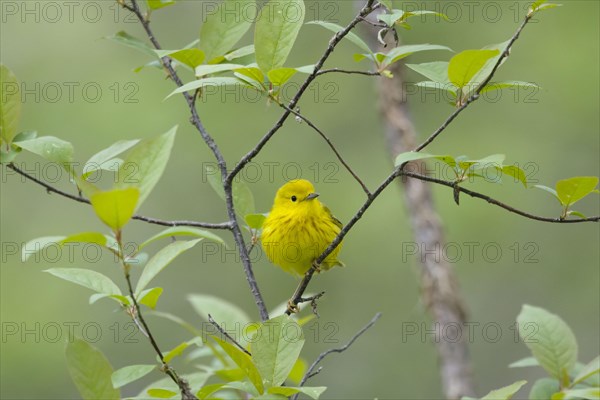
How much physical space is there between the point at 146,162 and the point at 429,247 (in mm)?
3298

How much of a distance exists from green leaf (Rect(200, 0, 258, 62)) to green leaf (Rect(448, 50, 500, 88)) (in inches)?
28.3

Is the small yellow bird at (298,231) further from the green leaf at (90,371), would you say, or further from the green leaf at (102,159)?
the green leaf at (90,371)

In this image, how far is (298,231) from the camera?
411cm

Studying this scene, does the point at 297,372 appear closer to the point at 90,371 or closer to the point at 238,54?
the point at 90,371

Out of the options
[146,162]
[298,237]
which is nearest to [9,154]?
[146,162]

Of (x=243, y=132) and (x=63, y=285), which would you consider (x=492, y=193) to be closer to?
(x=243, y=132)

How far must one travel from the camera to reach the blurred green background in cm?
717

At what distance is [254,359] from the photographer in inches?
68.6

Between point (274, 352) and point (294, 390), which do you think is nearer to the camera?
point (294, 390)

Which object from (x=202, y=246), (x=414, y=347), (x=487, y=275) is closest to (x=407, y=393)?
(x=414, y=347)

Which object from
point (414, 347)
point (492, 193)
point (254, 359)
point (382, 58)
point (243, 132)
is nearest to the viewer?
point (254, 359)

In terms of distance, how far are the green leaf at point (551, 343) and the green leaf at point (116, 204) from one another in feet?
4.11

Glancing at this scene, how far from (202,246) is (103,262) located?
1100 millimetres

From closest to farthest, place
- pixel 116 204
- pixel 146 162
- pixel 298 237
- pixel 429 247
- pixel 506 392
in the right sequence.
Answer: pixel 116 204, pixel 146 162, pixel 506 392, pixel 298 237, pixel 429 247
